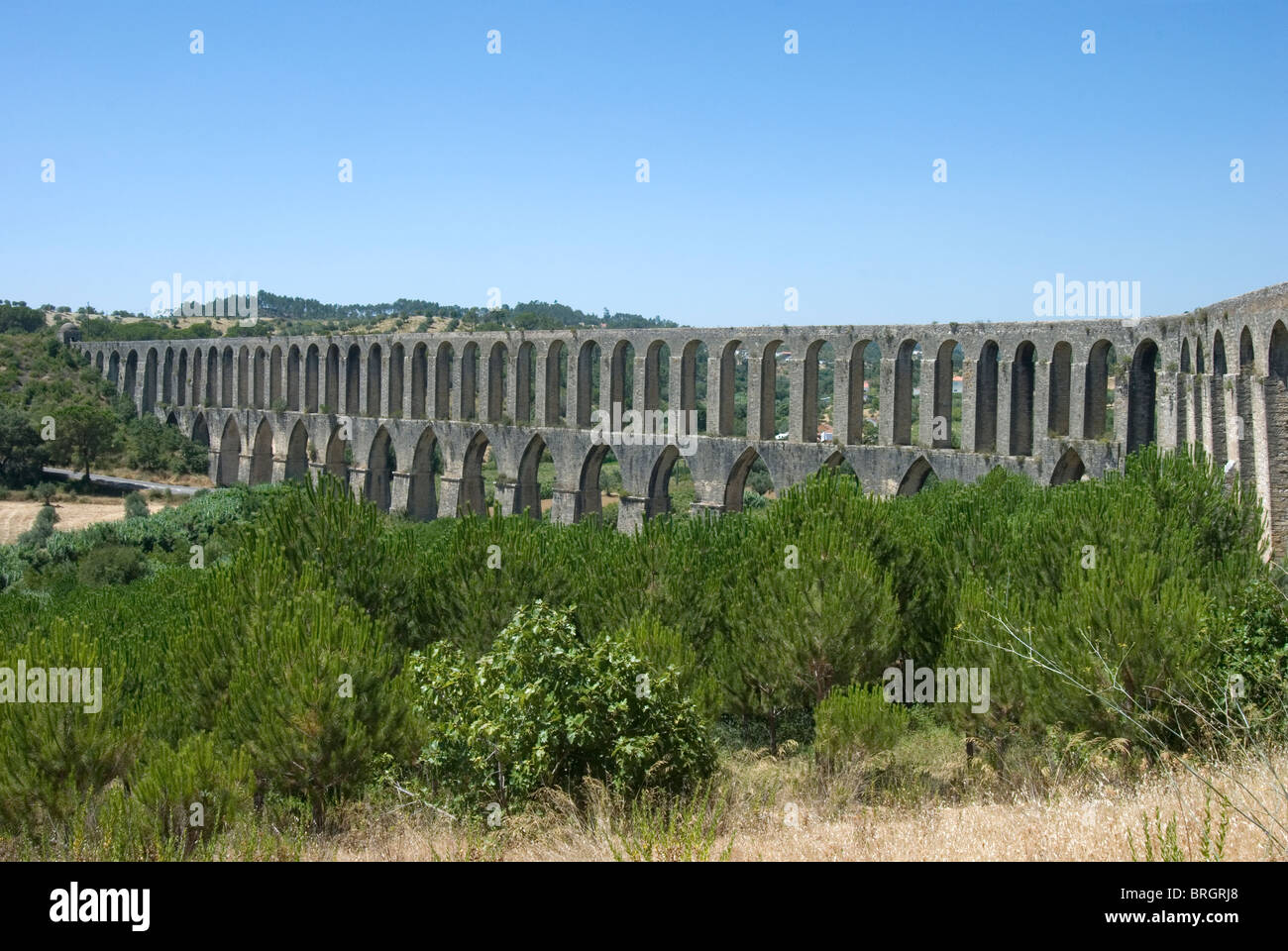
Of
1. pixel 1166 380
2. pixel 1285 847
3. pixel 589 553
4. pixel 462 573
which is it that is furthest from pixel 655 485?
pixel 1285 847

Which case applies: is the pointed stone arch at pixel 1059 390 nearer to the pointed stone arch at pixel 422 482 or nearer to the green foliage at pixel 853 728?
the green foliage at pixel 853 728

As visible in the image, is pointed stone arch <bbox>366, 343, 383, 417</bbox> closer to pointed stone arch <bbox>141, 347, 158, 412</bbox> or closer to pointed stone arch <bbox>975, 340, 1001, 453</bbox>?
pointed stone arch <bbox>141, 347, 158, 412</bbox>

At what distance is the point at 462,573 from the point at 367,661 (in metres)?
3.25

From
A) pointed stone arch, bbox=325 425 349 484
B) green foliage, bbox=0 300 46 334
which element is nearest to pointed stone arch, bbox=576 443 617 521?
pointed stone arch, bbox=325 425 349 484

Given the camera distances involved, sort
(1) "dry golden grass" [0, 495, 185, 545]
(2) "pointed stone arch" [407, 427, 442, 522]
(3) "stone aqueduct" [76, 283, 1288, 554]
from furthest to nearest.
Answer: (1) "dry golden grass" [0, 495, 185, 545]
(2) "pointed stone arch" [407, 427, 442, 522]
(3) "stone aqueduct" [76, 283, 1288, 554]

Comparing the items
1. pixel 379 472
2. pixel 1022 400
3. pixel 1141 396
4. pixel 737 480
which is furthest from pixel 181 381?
pixel 1141 396

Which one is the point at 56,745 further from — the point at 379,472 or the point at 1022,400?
the point at 379,472

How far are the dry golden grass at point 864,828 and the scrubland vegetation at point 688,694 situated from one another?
0.05 metres

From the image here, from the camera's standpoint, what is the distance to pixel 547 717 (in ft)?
30.2

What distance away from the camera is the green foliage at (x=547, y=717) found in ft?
30.0

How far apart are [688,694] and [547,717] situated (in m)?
2.46

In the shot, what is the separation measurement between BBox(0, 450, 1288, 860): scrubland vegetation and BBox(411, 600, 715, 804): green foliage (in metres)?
0.03

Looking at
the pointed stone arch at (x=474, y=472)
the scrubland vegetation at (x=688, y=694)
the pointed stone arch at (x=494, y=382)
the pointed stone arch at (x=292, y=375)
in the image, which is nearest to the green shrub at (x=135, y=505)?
the pointed stone arch at (x=292, y=375)

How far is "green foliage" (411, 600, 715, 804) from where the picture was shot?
9133 millimetres
